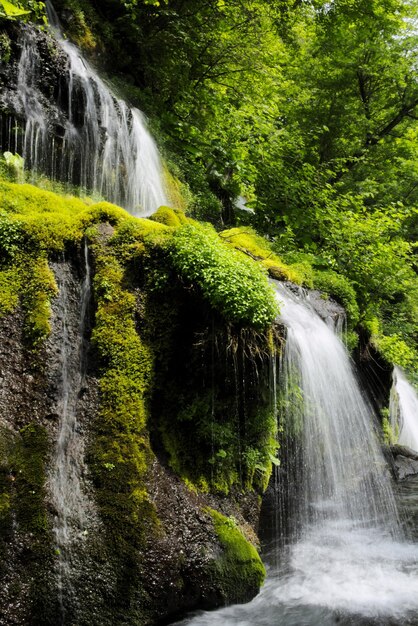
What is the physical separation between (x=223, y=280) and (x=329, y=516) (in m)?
4.15

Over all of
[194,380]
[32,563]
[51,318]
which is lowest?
[32,563]

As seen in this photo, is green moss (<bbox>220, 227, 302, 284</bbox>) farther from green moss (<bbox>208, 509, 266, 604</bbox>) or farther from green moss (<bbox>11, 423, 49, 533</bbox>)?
green moss (<bbox>11, 423, 49, 533</bbox>)

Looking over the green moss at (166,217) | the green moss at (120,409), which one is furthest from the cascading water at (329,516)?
the green moss at (166,217)

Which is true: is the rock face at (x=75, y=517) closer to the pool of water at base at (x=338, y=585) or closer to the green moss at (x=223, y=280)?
the pool of water at base at (x=338, y=585)

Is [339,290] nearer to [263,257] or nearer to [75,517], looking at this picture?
[263,257]

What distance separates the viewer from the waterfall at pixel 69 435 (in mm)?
3596

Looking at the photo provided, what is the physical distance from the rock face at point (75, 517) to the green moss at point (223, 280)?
110cm

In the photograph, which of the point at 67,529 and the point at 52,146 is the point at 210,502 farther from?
the point at 52,146

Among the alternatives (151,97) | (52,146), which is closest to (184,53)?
(151,97)

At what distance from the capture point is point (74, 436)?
4.09 metres

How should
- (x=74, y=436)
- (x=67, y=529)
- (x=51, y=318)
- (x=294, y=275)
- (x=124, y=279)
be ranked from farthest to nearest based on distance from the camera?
1. (x=294, y=275)
2. (x=124, y=279)
3. (x=51, y=318)
4. (x=74, y=436)
5. (x=67, y=529)

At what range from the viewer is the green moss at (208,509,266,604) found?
413cm

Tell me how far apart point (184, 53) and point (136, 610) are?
1106cm

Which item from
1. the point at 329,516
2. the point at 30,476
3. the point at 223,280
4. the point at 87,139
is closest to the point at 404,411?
the point at 329,516
